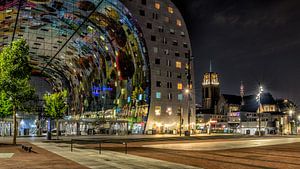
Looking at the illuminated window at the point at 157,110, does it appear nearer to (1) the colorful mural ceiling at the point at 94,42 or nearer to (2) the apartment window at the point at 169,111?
(2) the apartment window at the point at 169,111

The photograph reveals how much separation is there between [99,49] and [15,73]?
5530 cm

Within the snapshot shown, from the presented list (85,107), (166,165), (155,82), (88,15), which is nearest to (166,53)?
(155,82)

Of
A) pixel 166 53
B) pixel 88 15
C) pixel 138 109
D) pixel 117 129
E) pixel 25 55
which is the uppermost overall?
pixel 88 15

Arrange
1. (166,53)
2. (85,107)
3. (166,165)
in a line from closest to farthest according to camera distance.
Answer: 1. (166,165)
2. (166,53)
3. (85,107)

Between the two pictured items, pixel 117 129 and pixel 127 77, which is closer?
pixel 117 129

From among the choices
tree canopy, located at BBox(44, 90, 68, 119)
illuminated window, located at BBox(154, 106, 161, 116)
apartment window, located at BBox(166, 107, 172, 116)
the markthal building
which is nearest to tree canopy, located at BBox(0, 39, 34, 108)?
tree canopy, located at BBox(44, 90, 68, 119)

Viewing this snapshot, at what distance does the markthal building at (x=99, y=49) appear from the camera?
68500 millimetres

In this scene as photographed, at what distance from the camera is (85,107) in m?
111

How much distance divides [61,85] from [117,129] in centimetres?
6708

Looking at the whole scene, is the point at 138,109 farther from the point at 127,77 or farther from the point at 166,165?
the point at 166,165

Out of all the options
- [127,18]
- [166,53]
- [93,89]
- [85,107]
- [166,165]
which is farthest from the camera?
[85,107]

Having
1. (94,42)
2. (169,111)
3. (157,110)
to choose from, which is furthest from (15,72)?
(94,42)

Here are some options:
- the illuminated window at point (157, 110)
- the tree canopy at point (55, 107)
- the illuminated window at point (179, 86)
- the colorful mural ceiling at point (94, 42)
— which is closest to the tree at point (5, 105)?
the tree canopy at point (55, 107)

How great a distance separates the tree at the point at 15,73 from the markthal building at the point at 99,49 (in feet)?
94.7
